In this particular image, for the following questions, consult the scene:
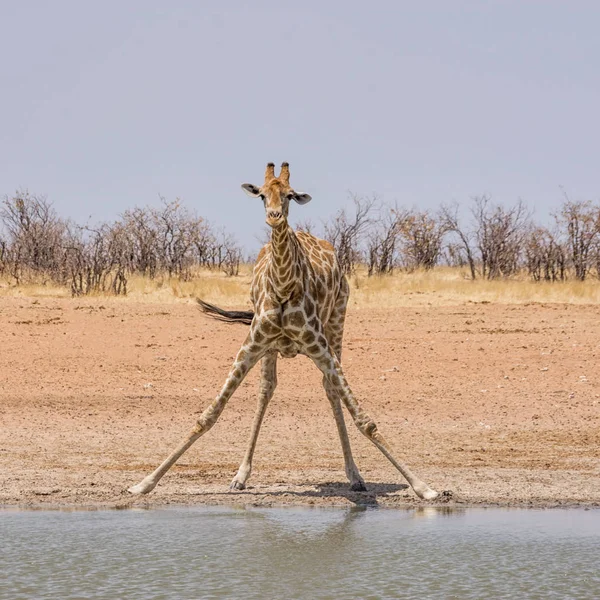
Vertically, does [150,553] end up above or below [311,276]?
below

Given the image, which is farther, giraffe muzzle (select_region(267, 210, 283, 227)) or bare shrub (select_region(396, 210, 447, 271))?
bare shrub (select_region(396, 210, 447, 271))

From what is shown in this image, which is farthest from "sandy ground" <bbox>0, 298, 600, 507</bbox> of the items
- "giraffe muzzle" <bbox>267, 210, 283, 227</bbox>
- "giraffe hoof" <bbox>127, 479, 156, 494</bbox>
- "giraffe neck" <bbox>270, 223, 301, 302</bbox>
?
"giraffe muzzle" <bbox>267, 210, 283, 227</bbox>

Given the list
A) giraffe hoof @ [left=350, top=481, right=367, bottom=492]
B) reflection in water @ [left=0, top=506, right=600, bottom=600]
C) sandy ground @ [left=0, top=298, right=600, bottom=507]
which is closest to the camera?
reflection in water @ [left=0, top=506, right=600, bottom=600]

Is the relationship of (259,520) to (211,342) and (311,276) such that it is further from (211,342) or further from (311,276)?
(211,342)

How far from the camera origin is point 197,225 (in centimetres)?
4059

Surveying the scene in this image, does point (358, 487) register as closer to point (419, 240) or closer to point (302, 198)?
point (302, 198)

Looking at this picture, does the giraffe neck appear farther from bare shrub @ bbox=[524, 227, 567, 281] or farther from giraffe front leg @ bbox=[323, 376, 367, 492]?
bare shrub @ bbox=[524, 227, 567, 281]

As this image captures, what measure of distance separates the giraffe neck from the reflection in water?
152 cm

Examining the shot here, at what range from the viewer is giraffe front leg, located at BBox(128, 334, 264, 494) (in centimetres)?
792

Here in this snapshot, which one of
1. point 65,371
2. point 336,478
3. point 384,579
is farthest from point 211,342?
point 384,579

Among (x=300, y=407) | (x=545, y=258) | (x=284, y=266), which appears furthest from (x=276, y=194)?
(x=545, y=258)

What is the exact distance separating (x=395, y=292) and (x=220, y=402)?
1531cm

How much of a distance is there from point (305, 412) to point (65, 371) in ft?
11.5

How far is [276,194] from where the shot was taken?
7.34 metres
